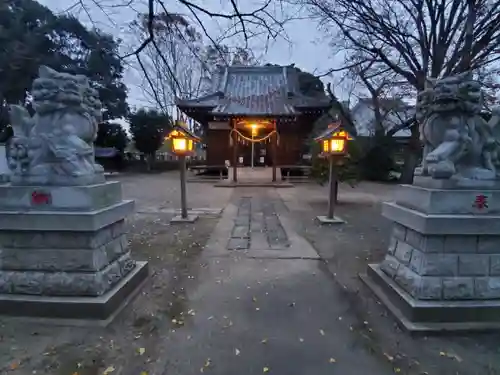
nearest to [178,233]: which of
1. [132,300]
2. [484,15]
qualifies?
[132,300]

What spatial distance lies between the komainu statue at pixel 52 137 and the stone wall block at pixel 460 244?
3.01 m

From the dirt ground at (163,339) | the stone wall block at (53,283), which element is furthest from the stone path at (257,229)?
the stone wall block at (53,283)

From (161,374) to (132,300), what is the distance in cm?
120

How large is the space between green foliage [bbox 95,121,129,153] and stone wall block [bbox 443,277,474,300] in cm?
2507

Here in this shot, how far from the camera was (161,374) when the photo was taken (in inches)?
84.0

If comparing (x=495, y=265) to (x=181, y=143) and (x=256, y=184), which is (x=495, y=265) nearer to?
(x=181, y=143)

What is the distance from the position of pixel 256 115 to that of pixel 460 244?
13.6 metres

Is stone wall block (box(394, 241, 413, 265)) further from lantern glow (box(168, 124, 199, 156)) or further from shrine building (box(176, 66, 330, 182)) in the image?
shrine building (box(176, 66, 330, 182))

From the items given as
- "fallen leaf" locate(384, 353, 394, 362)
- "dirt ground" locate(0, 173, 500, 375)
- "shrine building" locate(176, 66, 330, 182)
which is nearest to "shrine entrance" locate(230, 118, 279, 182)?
"shrine building" locate(176, 66, 330, 182)

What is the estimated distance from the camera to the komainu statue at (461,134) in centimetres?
271

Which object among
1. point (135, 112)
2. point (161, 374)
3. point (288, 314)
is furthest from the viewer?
point (135, 112)

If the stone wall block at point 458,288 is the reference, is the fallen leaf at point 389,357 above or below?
below

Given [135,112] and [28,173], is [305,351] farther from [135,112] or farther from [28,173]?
[135,112]

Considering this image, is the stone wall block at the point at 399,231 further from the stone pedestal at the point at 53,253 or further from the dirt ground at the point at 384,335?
the stone pedestal at the point at 53,253
